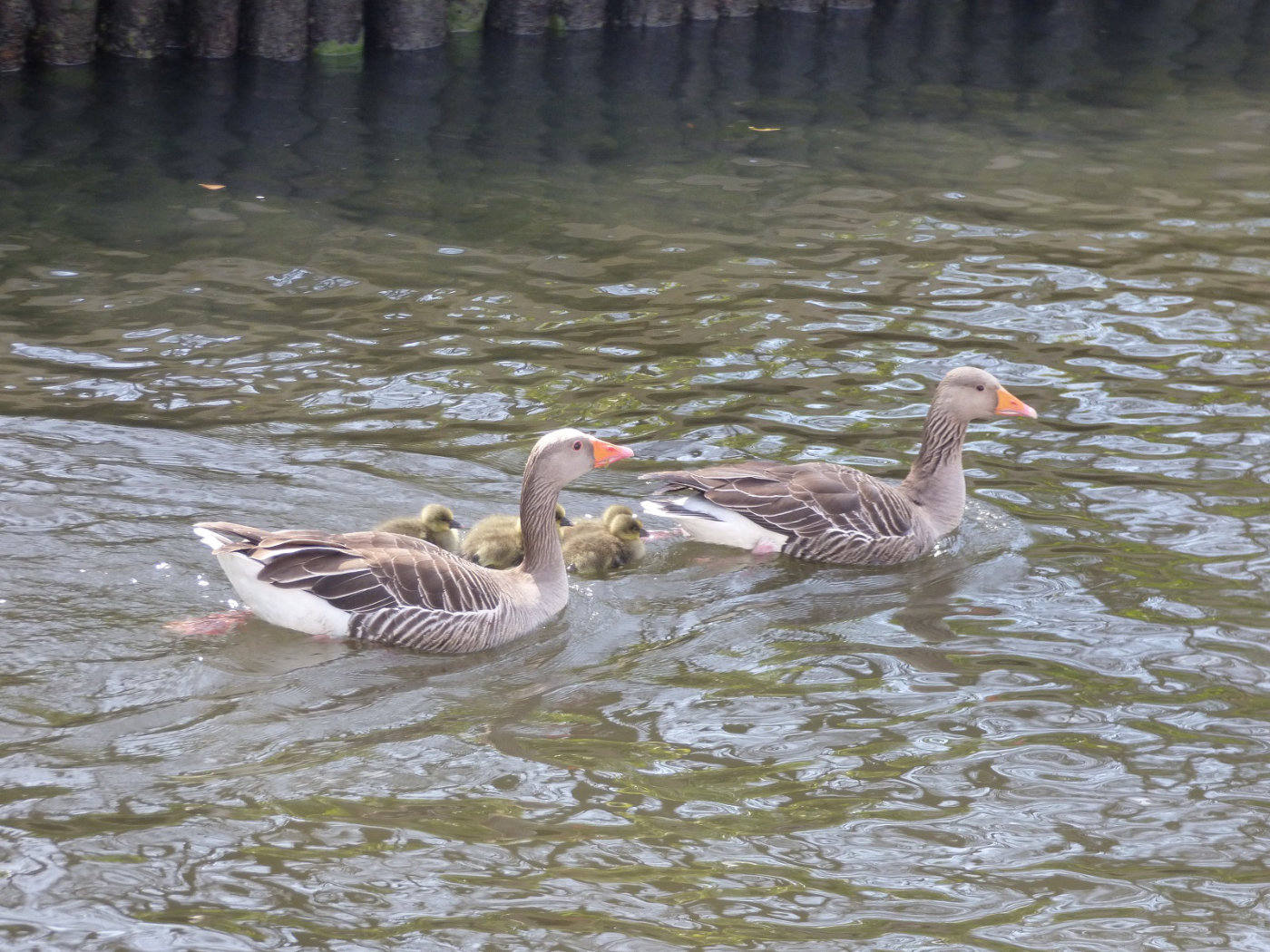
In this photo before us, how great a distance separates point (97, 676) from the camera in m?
6.98

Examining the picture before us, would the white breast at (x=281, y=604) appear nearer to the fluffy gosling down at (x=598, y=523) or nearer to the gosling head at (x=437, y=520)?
the gosling head at (x=437, y=520)

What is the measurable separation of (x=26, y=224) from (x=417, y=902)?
399 inches

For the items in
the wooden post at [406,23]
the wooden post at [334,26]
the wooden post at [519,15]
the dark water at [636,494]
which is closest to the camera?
the dark water at [636,494]

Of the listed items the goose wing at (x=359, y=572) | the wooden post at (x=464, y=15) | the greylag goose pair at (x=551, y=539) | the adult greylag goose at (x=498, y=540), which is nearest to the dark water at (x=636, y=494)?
the greylag goose pair at (x=551, y=539)

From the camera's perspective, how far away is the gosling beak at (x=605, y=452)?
26.9 feet

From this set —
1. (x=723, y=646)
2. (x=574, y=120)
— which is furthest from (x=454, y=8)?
(x=723, y=646)

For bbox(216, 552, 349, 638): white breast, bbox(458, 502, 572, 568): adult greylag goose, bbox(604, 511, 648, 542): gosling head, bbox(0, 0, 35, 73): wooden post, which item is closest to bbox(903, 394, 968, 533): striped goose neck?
bbox(604, 511, 648, 542): gosling head

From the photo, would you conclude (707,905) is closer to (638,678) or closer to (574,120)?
(638,678)

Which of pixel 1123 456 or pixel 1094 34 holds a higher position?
pixel 1094 34

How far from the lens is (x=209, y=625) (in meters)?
7.60

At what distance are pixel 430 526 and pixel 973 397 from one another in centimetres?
342

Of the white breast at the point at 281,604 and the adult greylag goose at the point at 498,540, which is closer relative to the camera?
the white breast at the point at 281,604

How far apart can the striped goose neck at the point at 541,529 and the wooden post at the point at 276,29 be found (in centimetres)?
1288

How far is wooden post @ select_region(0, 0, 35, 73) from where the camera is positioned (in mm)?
17500
